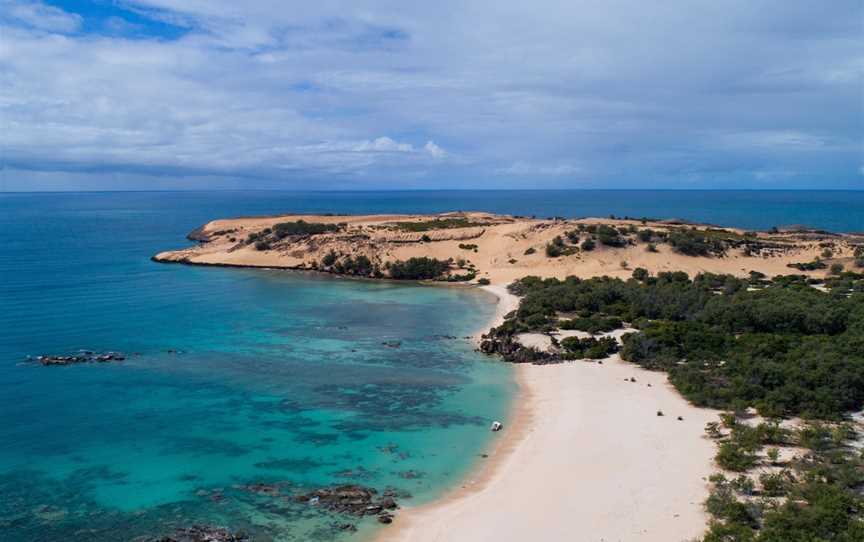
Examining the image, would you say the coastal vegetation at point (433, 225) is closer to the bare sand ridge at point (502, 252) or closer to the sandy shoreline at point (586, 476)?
the bare sand ridge at point (502, 252)

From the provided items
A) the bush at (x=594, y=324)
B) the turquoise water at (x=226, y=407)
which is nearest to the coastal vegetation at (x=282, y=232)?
the turquoise water at (x=226, y=407)

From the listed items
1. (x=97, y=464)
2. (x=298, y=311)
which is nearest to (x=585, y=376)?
(x=97, y=464)

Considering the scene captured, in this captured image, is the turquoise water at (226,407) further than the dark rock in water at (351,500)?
Yes

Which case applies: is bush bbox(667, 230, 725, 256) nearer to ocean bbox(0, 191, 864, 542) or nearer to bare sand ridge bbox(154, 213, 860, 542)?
ocean bbox(0, 191, 864, 542)

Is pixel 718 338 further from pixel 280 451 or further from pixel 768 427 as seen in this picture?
pixel 280 451

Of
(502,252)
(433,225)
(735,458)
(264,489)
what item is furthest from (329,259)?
(735,458)

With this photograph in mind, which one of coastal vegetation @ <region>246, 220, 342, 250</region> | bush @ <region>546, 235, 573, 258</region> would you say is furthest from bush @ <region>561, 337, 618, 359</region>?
coastal vegetation @ <region>246, 220, 342, 250</region>
